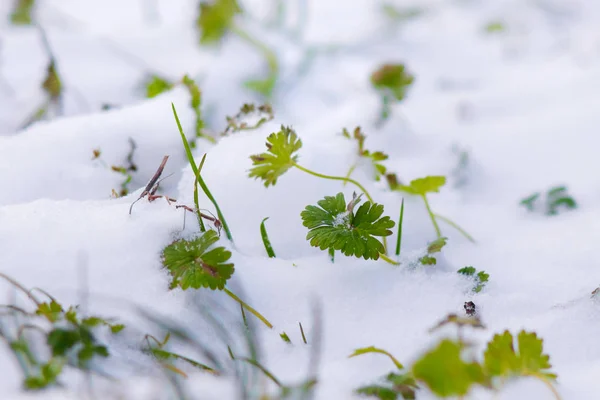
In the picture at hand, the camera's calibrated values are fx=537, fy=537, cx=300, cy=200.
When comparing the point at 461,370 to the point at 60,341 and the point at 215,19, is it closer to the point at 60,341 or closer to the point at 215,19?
the point at 60,341

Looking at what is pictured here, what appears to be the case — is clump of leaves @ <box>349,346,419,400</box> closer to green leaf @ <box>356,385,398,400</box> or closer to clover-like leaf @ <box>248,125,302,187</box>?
green leaf @ <box>356,385,398,400</box>

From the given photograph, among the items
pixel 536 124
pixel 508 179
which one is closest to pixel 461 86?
pixel 536 124

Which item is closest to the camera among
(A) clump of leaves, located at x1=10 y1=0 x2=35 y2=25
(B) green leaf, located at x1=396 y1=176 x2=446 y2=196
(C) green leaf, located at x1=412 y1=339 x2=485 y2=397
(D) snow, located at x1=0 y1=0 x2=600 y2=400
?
(C) green leaf, located at x1=412 y1=339 x2=485 y2=397

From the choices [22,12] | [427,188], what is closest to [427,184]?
[427,188]

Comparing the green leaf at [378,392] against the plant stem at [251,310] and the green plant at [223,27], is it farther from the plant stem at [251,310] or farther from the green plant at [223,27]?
the green plant at [223,27]

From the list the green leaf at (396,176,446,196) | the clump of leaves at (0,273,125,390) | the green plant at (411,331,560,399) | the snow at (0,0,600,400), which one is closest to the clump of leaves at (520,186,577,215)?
the snow at (0,0,600,400)

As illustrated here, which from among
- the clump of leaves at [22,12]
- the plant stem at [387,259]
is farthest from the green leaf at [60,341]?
the clump of leaves at [22,12]

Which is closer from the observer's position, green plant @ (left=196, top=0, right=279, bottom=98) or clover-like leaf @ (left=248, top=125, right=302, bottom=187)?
clover-like leaf @ (left=248, top=125, right=302, bottom=187)
